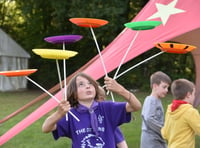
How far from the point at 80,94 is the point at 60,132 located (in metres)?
0.27

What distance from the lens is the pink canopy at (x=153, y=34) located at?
4.63 m

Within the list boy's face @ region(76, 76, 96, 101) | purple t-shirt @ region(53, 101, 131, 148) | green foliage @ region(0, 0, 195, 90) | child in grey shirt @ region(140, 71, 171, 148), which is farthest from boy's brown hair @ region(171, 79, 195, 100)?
green foliage @ region(0, 0, 195, 90)

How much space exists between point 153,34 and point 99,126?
2491 mm

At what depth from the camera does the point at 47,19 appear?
22203mm

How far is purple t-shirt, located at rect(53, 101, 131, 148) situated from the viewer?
2.67m

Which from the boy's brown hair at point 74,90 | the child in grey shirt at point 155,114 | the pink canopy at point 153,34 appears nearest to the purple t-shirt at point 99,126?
the boy's brown hair at point 74,90

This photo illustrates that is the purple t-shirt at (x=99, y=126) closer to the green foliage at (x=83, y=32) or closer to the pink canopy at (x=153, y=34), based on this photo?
the pink canopy at (x=153, y=34)

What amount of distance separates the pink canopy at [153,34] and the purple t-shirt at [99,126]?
65.5 inches

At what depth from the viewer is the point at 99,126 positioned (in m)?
2.69

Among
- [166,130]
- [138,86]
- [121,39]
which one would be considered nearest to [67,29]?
[138,86]

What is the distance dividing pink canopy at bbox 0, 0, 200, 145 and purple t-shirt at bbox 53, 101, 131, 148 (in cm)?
166

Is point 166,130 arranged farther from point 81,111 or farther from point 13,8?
point 13,8

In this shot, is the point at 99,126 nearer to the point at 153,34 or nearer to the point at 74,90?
the point at 74,90

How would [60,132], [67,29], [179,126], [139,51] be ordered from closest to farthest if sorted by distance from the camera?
[60,132] < [179,126] < [139,51] < [67,29]
